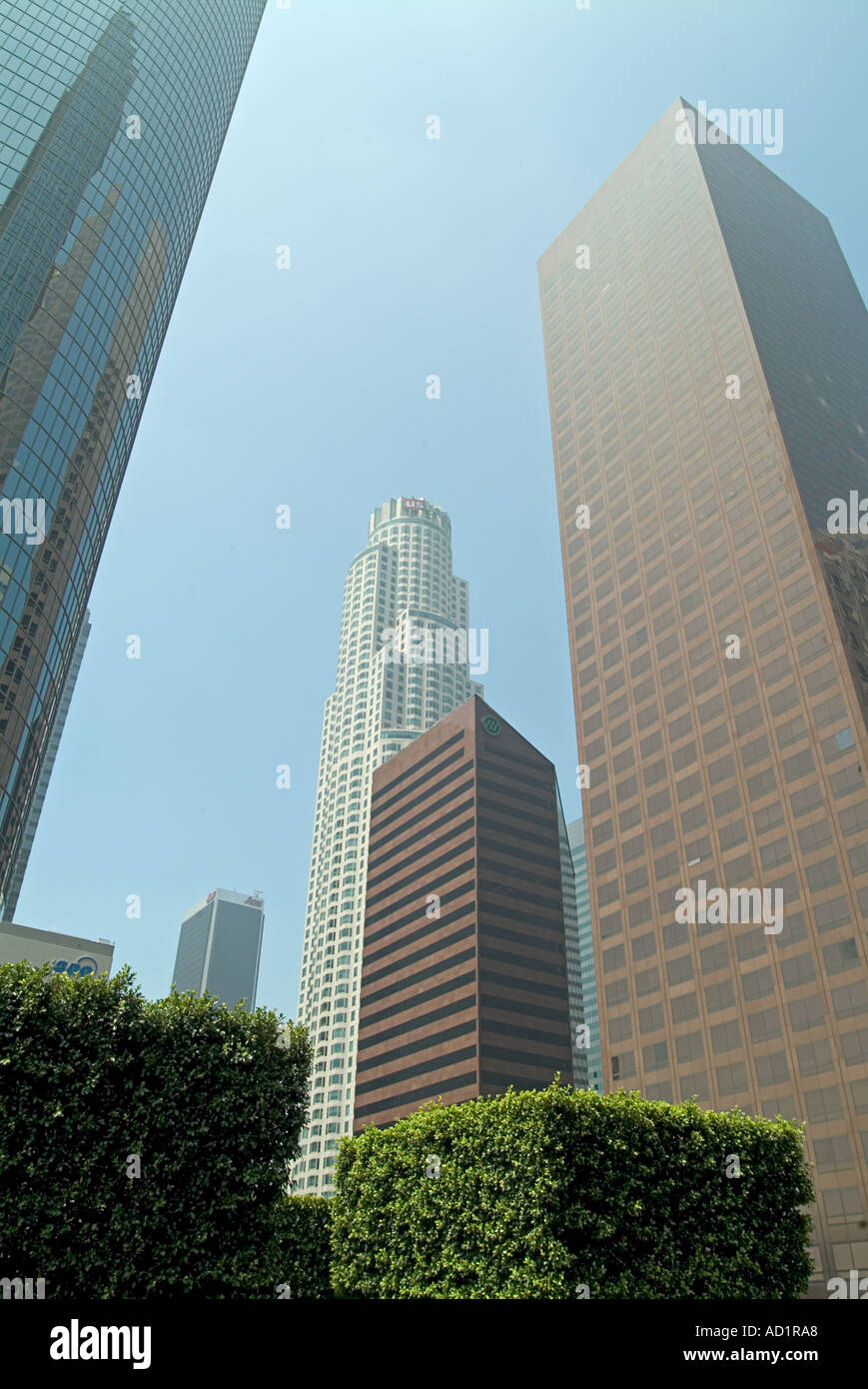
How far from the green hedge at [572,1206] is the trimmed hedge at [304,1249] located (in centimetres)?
112

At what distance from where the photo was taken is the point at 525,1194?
2938 centimetres

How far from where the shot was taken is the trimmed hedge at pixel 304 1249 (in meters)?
33.8

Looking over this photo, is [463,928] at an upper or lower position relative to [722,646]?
lower

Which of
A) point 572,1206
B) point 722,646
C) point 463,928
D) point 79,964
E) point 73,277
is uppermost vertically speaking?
point 73,277

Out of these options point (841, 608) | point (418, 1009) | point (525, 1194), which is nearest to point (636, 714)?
point (841, 608)

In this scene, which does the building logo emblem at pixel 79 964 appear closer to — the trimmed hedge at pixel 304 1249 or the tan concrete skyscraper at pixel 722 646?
the trimmed hedge at pixel 304 1249

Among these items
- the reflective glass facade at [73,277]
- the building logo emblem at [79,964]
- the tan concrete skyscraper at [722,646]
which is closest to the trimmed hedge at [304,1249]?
the building logo emblem at [79,964]

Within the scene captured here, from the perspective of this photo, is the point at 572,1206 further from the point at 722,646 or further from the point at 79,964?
the point at 722,646

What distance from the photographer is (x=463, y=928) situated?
131 m

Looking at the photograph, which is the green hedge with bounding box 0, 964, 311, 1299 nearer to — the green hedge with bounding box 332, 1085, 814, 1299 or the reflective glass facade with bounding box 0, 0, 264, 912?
the green hedge with bounding box 332, 1085, 814, 1299

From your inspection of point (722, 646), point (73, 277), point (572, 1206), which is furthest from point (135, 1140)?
point (722, 646)

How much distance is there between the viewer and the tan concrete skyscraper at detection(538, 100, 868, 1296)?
7375 cm

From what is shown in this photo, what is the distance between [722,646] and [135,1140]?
259 feet
